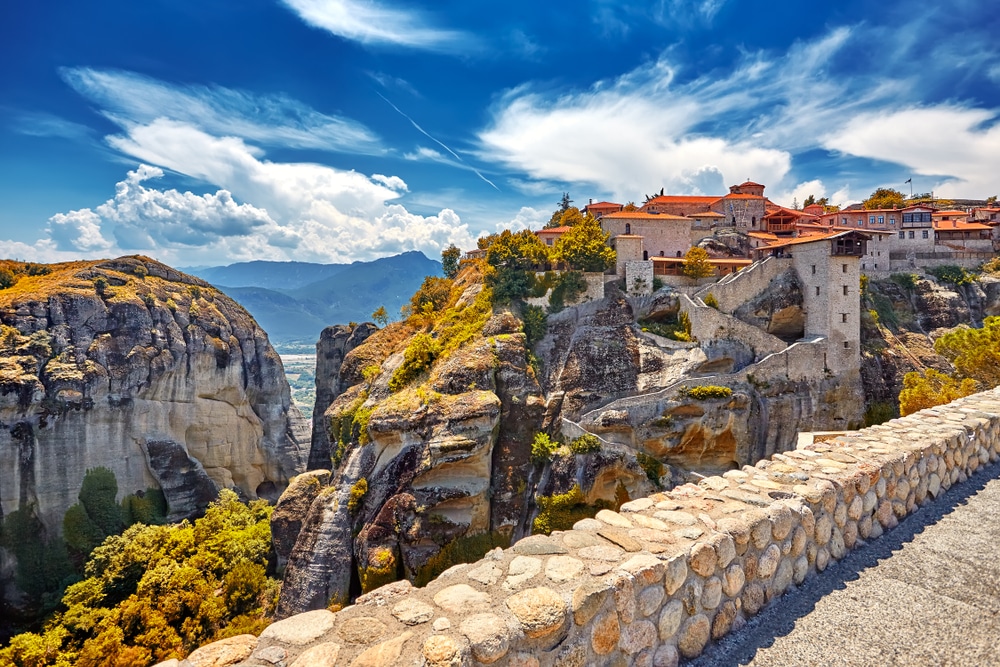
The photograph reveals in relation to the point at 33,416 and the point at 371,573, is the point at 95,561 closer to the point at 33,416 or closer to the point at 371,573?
the point at 33,416

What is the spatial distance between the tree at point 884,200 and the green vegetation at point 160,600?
64.4 metres

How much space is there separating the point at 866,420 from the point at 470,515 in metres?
26.0

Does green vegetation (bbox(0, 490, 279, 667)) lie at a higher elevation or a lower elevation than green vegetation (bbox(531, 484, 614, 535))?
lower

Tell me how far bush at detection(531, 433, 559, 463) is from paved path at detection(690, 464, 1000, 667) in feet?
75.5

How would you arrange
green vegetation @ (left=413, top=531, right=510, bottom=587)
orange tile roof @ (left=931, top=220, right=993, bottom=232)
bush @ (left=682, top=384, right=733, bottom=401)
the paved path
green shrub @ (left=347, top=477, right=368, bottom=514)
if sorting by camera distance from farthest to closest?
orange tile roof @ (left=931, top=220, right=993, bottom=232) < bush @ (left=682, top=384, right=733, bottom=401) < green shrub @ (left=347, top=477, right=368, bottom=514) < green vegetation @ (left=413, top=531, right=510, bottom=587) < the paved path

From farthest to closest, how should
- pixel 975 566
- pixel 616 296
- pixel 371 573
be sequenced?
1. pixel 616 296
2. pixel 371 573
3. pixel 975 566

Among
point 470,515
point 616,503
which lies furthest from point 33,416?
point 616,503

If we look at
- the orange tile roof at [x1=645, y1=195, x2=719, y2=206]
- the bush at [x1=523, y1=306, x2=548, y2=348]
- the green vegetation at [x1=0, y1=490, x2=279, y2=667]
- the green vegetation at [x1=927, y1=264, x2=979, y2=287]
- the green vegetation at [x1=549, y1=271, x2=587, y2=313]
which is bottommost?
the green vegetation at [x1=0, y1=490, x2=279, y2=667]

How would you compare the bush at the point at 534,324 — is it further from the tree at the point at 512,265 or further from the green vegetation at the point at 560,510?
the green vegetation at the point at 560,510

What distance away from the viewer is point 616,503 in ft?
90.8

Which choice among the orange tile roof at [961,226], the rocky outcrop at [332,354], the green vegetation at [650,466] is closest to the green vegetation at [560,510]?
the green vegetation at [650,466]

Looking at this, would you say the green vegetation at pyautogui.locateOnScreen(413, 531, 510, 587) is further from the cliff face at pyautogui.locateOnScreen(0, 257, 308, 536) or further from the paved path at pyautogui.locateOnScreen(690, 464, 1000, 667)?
the cliff face at pyautogui.locateOnScreen(0, 257, 308, 536)

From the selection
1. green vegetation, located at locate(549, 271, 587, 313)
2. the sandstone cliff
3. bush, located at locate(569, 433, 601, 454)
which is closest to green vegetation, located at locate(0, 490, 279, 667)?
the sandstone cliff

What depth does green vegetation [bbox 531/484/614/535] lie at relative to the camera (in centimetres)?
2623
